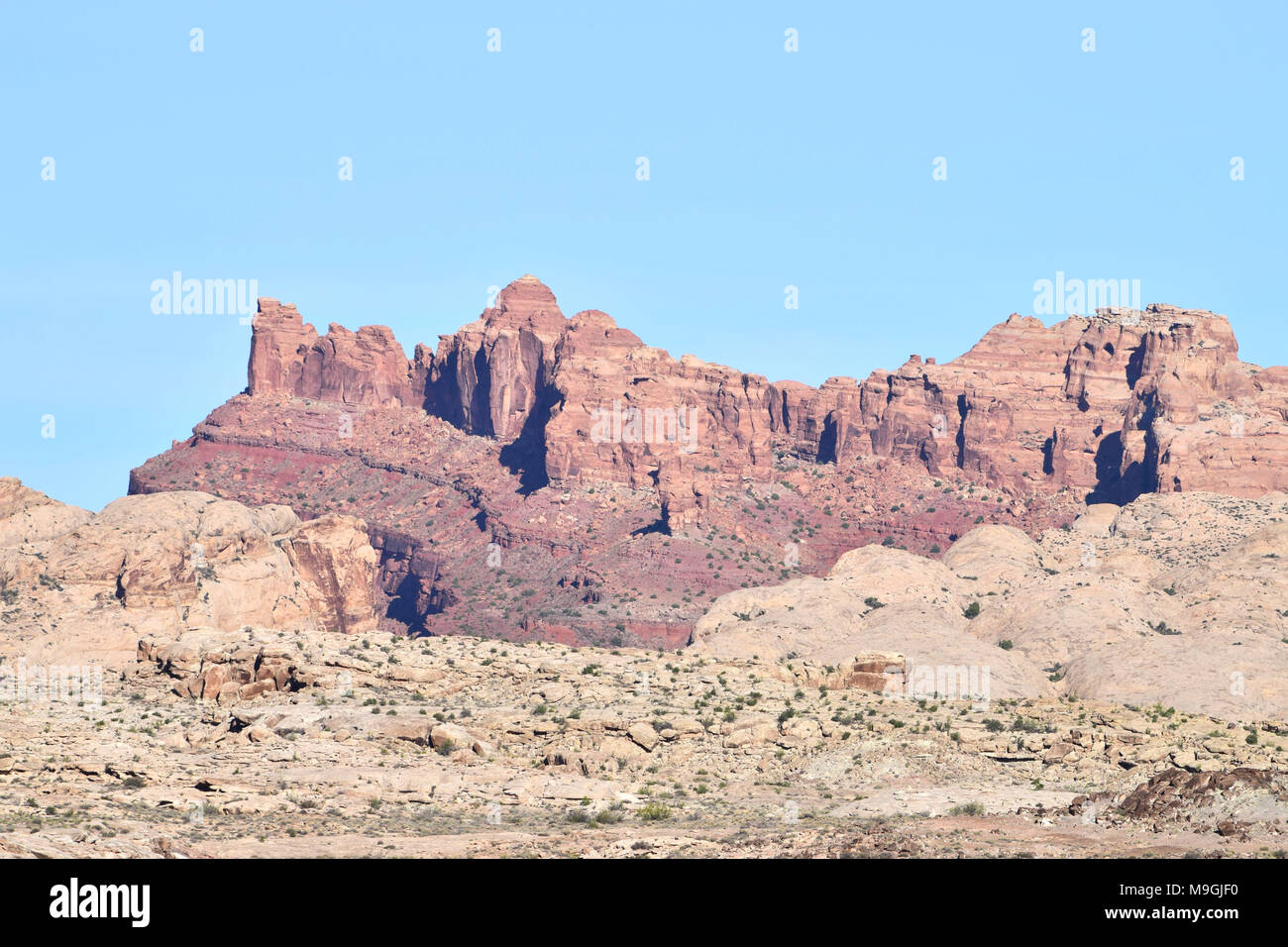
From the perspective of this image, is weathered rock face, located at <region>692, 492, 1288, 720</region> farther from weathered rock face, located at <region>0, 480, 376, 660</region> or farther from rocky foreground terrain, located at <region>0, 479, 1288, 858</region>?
weathered rock face, located at <region>0, 480, 376, 660</region>

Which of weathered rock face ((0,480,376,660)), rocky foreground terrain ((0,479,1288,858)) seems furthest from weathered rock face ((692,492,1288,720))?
weathered rock face ((0,480,376,660))

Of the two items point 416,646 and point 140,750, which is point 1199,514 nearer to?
point 416,646

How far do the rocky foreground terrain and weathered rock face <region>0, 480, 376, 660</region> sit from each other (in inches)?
13.6

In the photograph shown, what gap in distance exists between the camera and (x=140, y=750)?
56281mm

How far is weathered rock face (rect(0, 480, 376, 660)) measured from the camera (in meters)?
103

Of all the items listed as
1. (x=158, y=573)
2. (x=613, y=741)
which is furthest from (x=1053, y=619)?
(x=613, y=741)

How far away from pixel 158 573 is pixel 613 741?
5803 cm

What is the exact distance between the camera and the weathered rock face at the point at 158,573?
103m

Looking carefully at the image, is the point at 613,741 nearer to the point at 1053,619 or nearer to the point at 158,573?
the point at 158,573

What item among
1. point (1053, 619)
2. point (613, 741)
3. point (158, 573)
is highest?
point (158, 573)

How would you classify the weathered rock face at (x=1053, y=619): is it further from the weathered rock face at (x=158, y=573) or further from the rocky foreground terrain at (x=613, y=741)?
the weathered rock face at (x=158, y=573)

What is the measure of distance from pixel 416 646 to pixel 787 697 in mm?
15849

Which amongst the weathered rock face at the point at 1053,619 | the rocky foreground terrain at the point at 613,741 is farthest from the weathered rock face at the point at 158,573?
the weathered rock face at the point at 1053,619

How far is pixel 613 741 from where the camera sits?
5747 cm
